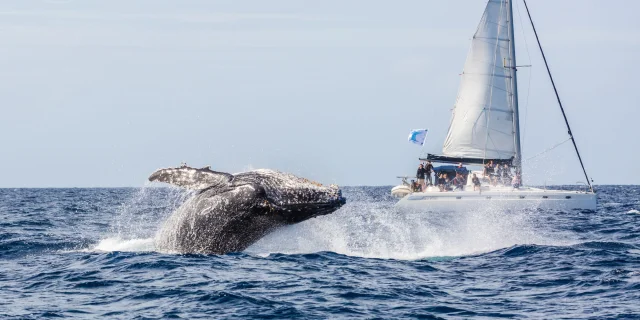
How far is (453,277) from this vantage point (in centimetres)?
1220

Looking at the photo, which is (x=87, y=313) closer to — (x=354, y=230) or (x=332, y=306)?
(x=332, y=306)

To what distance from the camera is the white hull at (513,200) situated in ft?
121

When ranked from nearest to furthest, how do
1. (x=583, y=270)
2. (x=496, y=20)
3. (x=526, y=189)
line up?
(x=583, y=270) → (x=526, y=189) → (x=496, y=20)

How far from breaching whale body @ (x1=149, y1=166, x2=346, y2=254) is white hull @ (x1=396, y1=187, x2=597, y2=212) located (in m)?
25.3

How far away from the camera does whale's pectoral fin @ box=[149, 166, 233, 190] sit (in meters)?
12.5

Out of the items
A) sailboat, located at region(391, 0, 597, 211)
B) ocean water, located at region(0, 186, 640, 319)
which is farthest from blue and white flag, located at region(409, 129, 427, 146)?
ocean water, located at region(0, 186, 640, 319)

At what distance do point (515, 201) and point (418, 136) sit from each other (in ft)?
38.0

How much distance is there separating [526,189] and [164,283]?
29.5m

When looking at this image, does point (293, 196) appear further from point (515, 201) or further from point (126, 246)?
point (515, 201)

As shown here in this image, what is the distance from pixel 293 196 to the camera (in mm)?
12289

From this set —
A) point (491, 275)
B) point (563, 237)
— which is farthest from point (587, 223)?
point (491, 275)

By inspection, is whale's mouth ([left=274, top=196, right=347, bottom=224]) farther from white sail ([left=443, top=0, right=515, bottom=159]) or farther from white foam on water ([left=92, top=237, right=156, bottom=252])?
white sail ([left=443, top=0, right=515, bottom=159])

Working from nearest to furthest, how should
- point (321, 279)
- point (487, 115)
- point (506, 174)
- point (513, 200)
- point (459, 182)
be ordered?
1. point (321, 279)
2. point (513, 200)
3. point (459, 182)
4. point (506, 174)
5. point (487, 115)

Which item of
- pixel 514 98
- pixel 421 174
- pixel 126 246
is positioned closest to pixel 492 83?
pixel 514 98
